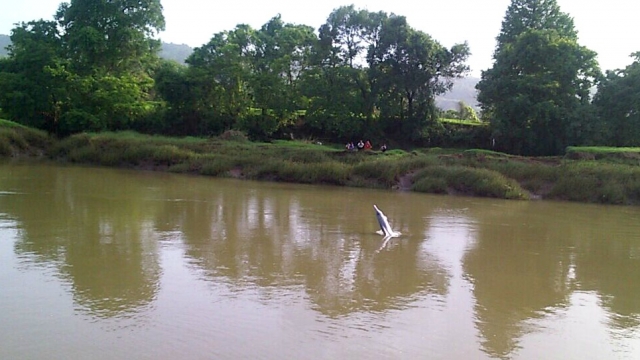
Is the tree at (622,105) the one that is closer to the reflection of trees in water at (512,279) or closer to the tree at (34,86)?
the reflection of trees in water at (512,279)

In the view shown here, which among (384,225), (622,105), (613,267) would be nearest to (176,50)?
(622,105)

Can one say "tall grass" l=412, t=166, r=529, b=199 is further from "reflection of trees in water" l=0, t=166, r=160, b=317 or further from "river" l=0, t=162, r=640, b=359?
"reflection of trees in water" l=0, t=166, r=160, b=317

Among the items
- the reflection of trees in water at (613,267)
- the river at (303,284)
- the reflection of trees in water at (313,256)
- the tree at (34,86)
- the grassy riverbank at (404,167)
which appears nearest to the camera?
the river at (303,284)

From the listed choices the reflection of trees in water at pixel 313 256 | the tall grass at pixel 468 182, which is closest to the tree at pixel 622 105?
the tall grass at pixel 468 182

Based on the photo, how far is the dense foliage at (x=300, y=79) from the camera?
103 feet

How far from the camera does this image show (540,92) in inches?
1195

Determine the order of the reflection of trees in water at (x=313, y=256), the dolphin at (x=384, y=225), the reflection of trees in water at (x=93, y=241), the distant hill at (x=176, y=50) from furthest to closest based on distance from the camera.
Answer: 1. the distant hill at (x=176, y=50)
2. the dolphin at (x=384, y=225)
3. the reflection of trees in water at (x=313, y=256)
4. the reflection of trees in water at (x=93, y=241)

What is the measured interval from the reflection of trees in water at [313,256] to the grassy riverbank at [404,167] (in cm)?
849

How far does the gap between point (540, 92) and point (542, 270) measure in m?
22.7

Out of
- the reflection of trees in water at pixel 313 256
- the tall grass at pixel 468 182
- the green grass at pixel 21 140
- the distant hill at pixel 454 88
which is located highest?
the distant hill at pixel 454 88

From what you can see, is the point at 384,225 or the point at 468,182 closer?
the point at 384,225

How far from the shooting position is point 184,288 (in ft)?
25.3

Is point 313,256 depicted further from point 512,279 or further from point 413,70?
point 413,70

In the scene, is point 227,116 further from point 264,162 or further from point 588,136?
point 588,136
